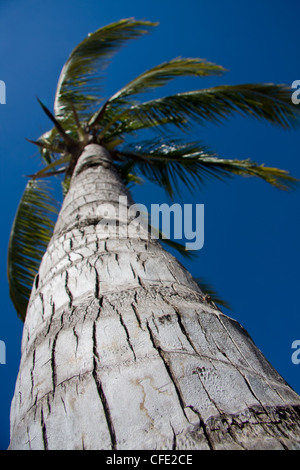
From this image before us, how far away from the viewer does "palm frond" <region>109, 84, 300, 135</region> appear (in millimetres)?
4258

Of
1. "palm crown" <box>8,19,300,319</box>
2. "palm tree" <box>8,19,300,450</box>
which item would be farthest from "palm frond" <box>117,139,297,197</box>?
"palm tree" <box>8,19,300,450</box>

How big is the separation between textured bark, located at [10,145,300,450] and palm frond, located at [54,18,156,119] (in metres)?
4.38

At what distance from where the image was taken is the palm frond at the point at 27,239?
15.3 feet

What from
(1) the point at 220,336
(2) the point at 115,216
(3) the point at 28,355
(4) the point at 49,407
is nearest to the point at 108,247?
(2) the point at 115,216

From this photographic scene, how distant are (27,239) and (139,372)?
14.5 ft

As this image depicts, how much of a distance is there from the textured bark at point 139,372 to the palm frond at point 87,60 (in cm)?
438

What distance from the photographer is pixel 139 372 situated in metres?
0.79

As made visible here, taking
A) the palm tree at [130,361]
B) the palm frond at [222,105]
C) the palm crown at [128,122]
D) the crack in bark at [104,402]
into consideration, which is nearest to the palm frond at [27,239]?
the palm crown at [128,122]

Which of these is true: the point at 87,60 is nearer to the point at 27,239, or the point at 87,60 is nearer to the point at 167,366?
the point at 27,239

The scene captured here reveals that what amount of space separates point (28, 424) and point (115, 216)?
1.12 metres

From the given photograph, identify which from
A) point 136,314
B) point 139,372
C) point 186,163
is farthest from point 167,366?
point 186,163

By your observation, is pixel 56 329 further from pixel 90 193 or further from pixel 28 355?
pixel 90 193

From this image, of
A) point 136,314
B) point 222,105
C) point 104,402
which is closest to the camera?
point 104,402

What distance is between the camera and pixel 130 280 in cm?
118
